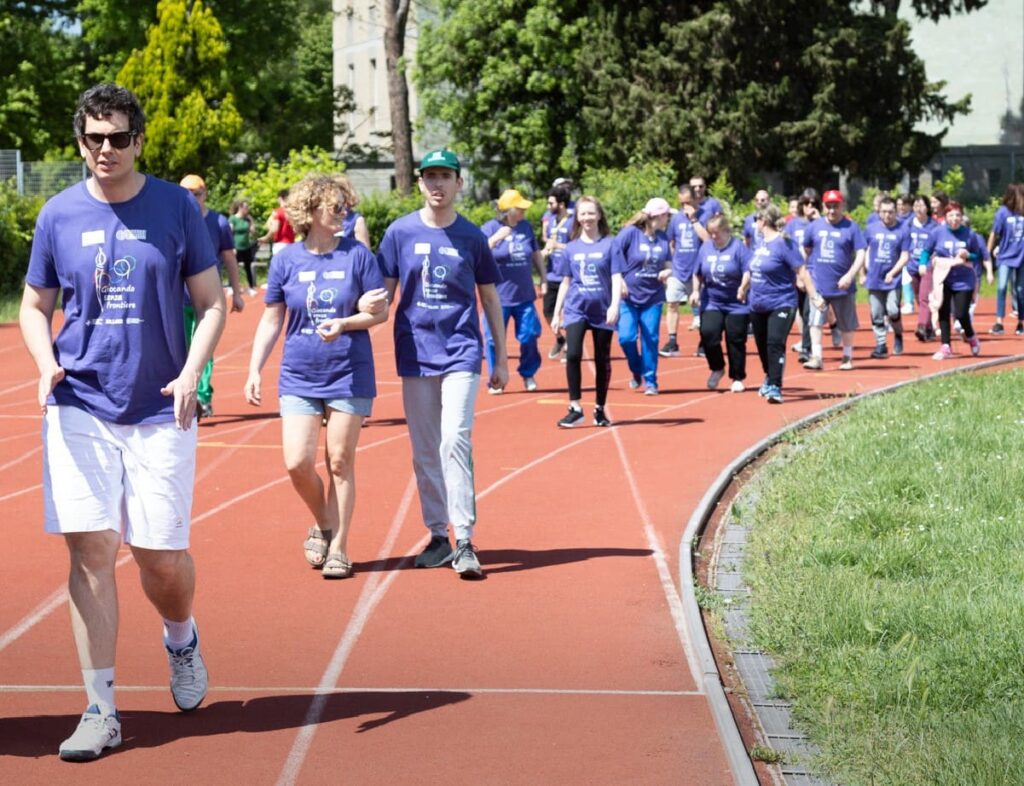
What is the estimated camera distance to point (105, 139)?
5.64m

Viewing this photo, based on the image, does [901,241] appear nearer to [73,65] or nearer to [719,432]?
[719,432]

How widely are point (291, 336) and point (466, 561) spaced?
143 cm

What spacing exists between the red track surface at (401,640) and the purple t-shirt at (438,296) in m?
1.10

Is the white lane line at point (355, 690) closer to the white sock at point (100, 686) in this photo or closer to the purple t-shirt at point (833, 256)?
the white sock at point (100, 686)

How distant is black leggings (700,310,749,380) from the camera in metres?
16.9

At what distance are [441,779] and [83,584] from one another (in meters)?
1.34

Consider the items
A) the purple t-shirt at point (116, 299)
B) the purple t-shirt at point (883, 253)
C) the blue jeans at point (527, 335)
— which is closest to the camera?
the purple t-shirt at point (116, 299)

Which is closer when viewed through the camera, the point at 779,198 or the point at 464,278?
the point at 464,278

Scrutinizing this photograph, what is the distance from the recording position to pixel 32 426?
15492mm

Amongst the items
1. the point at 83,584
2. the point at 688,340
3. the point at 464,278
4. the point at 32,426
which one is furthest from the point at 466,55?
the point at 83,584

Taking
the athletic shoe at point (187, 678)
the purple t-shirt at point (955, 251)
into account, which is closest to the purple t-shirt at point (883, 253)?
the purple t-shirt at point (955, 251)

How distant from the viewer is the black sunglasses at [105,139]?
18.5 ft

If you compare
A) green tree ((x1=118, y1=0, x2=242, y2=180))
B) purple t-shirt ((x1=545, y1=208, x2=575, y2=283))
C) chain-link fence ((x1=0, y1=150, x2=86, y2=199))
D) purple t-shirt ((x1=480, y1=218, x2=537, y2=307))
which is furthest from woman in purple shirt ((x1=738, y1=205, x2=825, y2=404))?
green tree ((x1=118, y1=0, x2=242, y2=180))

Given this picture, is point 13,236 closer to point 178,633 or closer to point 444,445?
point 444,445
